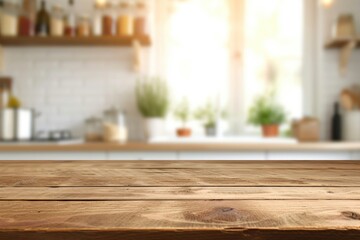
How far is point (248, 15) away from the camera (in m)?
2.80

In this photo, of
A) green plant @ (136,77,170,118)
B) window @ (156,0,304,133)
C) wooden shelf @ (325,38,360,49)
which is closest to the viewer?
wooden shelf @ (325,38,360,49)

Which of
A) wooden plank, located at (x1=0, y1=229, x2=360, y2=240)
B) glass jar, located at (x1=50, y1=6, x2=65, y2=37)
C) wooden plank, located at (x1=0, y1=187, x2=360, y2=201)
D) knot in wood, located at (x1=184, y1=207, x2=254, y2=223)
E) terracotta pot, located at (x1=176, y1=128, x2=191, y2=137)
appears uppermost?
glass jar, located at (x1=50, y1=6, x2=65, y2=37)

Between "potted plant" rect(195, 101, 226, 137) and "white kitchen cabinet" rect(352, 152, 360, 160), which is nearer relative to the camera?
"white kitchen cabinet" rect(352, 152, 360, 160)

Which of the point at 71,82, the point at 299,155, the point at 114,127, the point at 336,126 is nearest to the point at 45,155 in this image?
the point at 114,127

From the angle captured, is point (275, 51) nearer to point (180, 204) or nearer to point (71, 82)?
point (71, 82)

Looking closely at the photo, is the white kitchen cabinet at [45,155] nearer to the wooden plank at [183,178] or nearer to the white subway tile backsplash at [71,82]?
the white subway tile backsplash at [71,82]

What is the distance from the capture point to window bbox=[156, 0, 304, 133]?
9.18ft

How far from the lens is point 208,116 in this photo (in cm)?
273

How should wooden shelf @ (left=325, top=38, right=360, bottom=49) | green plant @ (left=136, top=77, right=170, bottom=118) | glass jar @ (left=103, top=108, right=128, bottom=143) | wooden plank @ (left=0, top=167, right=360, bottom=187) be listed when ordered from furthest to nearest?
1. green plant @ (left=136, top=77, right=170, bottom=118)
2. wooden shelf @ (left=325, top=38, right=360, bottom=49)
3. glass jar @ (left=103, top=108, right=128, bottom=143)
4. wooden plank @ (left=0, top=167, right=360, bottom=187)

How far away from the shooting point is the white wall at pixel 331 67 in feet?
8.70

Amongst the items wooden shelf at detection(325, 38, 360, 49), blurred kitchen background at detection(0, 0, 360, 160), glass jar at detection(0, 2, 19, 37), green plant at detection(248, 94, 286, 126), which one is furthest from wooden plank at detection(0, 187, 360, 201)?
glass jar at detection(0, 2, 19, 37)

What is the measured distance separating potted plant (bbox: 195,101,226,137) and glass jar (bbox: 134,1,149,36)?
732 mm

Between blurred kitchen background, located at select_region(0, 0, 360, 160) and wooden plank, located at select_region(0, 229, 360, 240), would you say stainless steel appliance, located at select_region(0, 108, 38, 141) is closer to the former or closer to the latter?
blurred kitchen background, located at select_region(0, 0, 360, 160)

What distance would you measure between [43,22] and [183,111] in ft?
4.05
